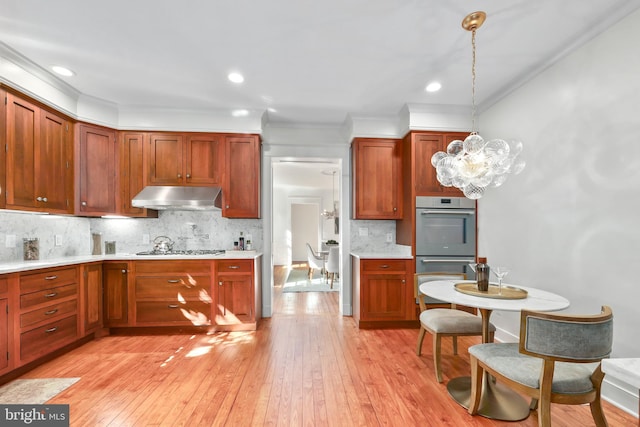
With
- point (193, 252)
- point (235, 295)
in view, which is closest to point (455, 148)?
point (235, 295)

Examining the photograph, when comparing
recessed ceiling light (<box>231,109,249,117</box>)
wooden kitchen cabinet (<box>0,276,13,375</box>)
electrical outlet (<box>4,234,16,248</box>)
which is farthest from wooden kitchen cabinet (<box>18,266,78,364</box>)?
recessed ceiling light (<box>231,109,249,117</box>)

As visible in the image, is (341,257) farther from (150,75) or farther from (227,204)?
(150,75)

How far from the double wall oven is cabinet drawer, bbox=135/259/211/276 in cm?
254

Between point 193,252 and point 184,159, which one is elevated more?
point 184,159

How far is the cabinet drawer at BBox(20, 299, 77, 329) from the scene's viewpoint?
2.49 m

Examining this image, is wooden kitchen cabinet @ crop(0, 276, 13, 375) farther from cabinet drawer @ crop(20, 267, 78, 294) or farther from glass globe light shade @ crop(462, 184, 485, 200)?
glass globe light shade @ crop(462, 184, 485, 200)

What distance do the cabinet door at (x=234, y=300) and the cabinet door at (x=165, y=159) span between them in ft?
4.50

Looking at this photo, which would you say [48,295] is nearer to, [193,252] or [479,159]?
[193,252]

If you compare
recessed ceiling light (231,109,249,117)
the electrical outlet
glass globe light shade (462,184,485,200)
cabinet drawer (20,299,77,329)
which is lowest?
cabinet drawer (20,299,77,329)

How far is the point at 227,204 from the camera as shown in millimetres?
3756

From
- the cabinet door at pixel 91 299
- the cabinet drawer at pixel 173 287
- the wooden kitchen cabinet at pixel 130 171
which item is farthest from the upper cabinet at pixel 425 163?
the cabinet door at pixel 91 299

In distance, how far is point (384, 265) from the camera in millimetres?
3658

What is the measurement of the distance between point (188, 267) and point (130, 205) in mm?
1089

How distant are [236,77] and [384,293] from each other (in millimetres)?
2934
